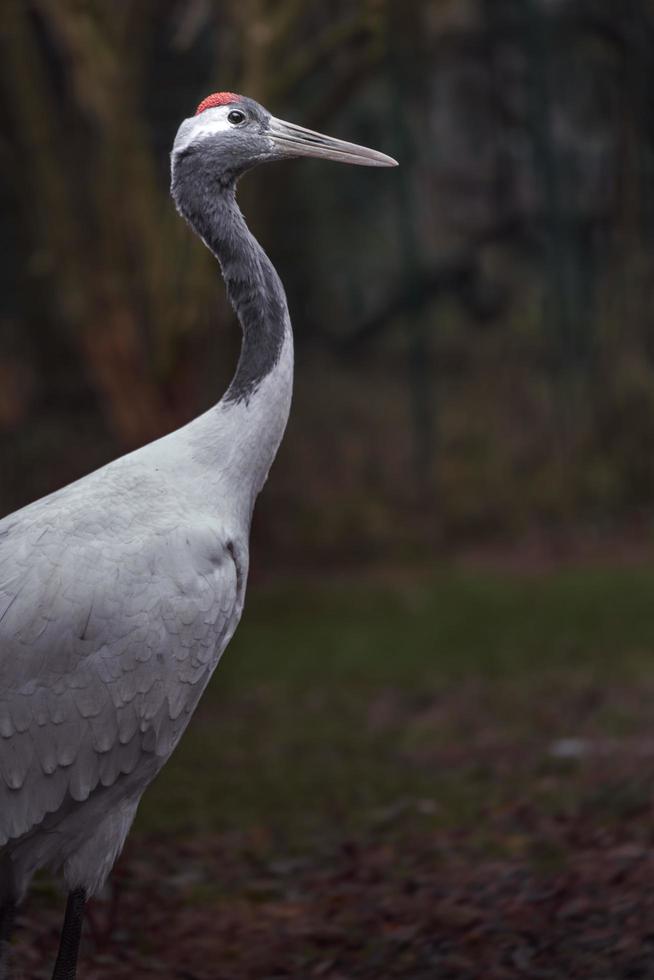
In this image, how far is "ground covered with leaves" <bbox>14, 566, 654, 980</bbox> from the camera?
14.2 feet

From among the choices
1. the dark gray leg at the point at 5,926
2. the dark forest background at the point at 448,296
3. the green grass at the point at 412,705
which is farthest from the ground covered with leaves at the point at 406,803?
the dark forest background at the point at 448,296

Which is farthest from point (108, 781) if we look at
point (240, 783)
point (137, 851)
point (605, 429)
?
point (605, 429)

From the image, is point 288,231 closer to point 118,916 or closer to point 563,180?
point 563,180

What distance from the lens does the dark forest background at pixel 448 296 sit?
11.9 m

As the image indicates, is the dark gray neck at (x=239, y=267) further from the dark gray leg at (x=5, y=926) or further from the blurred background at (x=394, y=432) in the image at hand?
the blurred background at (x=394, y=432)

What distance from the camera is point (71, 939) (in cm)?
364

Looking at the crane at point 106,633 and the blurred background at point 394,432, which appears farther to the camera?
the blurred background at point 394,432

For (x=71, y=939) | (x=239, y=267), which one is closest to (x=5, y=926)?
(x=71, y=939)

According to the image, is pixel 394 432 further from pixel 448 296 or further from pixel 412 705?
pixel 412 705

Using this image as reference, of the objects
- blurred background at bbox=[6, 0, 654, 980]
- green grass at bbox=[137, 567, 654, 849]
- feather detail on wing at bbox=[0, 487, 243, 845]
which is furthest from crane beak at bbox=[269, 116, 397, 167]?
green grass at bbox=[137, 567, 654, 849]

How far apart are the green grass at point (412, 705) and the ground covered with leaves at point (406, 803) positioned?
0.06 feet

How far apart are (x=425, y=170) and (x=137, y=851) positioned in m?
8.32

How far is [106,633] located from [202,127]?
150 centimetres

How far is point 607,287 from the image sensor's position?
12.6m
